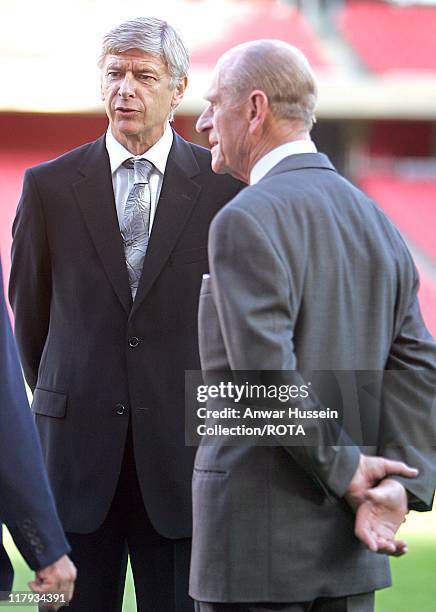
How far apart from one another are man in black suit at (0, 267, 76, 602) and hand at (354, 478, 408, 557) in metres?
0.52

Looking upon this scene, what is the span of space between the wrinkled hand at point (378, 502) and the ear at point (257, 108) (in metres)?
0.62

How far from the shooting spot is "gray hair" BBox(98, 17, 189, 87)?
2572mm

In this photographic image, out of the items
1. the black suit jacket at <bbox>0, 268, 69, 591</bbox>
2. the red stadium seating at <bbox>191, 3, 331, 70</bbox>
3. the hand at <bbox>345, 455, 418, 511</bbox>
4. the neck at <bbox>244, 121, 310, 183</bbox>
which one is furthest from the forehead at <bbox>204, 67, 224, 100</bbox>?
the red stadium seating at <bbox>191, 3, 331, 70</bbox>

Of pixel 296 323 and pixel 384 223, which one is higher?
pixel 384 223

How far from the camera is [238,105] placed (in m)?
2.04

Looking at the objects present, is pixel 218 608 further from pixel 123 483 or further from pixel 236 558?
pixel 123 483

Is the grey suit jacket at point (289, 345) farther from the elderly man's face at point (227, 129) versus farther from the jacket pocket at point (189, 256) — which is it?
the jacket pocket at point (189, 256)

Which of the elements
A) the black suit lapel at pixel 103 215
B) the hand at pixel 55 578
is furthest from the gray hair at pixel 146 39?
the hand at pixel 55 578

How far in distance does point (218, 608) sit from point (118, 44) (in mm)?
1303

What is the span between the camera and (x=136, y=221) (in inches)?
101

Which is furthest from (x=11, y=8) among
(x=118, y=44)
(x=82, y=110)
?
(x=118, y=44)

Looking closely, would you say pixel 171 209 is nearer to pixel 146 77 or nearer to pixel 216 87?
pixel 146 77

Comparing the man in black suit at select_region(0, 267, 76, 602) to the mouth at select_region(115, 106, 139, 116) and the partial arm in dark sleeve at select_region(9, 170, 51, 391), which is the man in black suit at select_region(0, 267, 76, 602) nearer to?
the partial arm in dark sleeve at select_region(9, 170, 51, 391)

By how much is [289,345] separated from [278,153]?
14.8 inches
